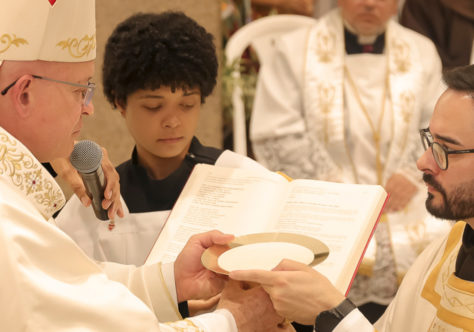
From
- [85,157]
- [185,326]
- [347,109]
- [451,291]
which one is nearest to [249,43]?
[347,109]

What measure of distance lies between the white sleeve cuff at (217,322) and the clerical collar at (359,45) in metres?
2.41

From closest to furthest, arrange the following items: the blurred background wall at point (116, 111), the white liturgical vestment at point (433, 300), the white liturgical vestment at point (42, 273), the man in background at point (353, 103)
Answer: the white liturgical vestment at point (42, 273)
the white liturgical vestment at point (433, 300)
the blurred background wall at point (116, 111)
the man in background at point (353, 103)

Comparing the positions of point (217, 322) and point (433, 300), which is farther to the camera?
point (433, 300)

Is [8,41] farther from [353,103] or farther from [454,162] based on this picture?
[353,103]

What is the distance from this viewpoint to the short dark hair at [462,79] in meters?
1.56

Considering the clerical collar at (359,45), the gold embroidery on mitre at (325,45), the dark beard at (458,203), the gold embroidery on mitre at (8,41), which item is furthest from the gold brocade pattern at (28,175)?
the clerical collar at (359,45)

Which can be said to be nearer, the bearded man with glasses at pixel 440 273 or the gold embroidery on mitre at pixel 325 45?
the bearded man with glasses at pixel 440 273

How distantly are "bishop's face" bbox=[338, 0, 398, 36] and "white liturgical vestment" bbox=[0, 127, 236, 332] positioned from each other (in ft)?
8.35

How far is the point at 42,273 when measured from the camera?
3.78 ft

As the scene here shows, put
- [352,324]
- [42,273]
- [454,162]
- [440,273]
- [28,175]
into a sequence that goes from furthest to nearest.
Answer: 1. [440,273]
2. [454,162]
3. [352,324]
4. [28,175]
5. [42,273]

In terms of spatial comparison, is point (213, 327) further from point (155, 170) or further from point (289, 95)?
point (289, 95)

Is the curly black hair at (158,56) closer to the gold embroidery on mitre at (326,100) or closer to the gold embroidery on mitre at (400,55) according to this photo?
the gold embroidery on mitre at (326,100)

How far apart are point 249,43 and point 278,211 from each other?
8.75 ft

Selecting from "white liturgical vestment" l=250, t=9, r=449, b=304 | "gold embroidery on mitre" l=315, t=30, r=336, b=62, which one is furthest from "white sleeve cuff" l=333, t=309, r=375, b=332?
"gold embroidery on mitre" l=315, t=30, r=336, b=62
